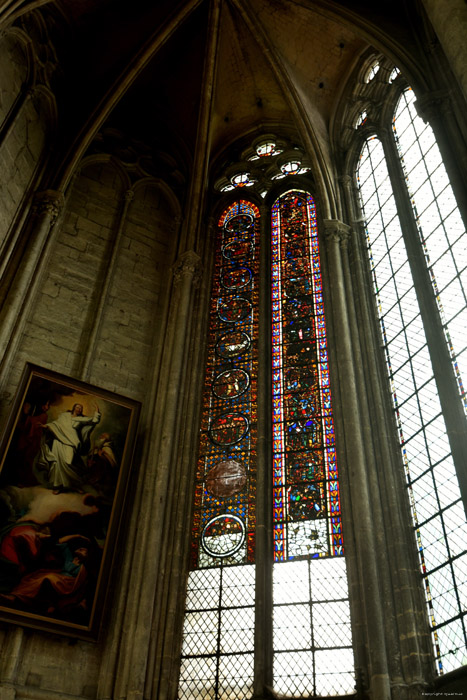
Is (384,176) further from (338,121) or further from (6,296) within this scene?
(6,296)

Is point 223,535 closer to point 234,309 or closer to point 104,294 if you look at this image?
point 234,309

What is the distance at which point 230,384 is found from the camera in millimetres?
12125

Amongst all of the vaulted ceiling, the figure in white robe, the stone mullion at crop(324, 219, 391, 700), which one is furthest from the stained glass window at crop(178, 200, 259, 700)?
the vaulted ceiling

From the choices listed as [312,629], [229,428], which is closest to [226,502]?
[229,428]

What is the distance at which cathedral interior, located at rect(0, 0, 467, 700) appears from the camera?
893 centimetres

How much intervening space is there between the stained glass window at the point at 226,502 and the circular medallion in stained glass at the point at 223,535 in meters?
0.01

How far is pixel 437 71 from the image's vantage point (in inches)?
443

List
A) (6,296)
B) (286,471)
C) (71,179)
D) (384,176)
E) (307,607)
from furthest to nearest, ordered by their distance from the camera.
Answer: (71,179), (384,176), (6,296), (286,471), (307,607)

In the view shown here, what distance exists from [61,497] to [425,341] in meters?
5.46

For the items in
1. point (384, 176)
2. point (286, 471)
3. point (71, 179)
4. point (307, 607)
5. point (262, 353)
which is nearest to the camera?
point (307, 607)

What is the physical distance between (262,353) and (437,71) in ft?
16.8

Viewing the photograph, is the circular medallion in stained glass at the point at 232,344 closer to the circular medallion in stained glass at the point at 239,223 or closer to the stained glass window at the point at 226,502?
the stained glass window at the point at 226,502

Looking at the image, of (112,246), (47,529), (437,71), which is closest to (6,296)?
(112,246)

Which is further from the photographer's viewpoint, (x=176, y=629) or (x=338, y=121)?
(x=338, y=121)
